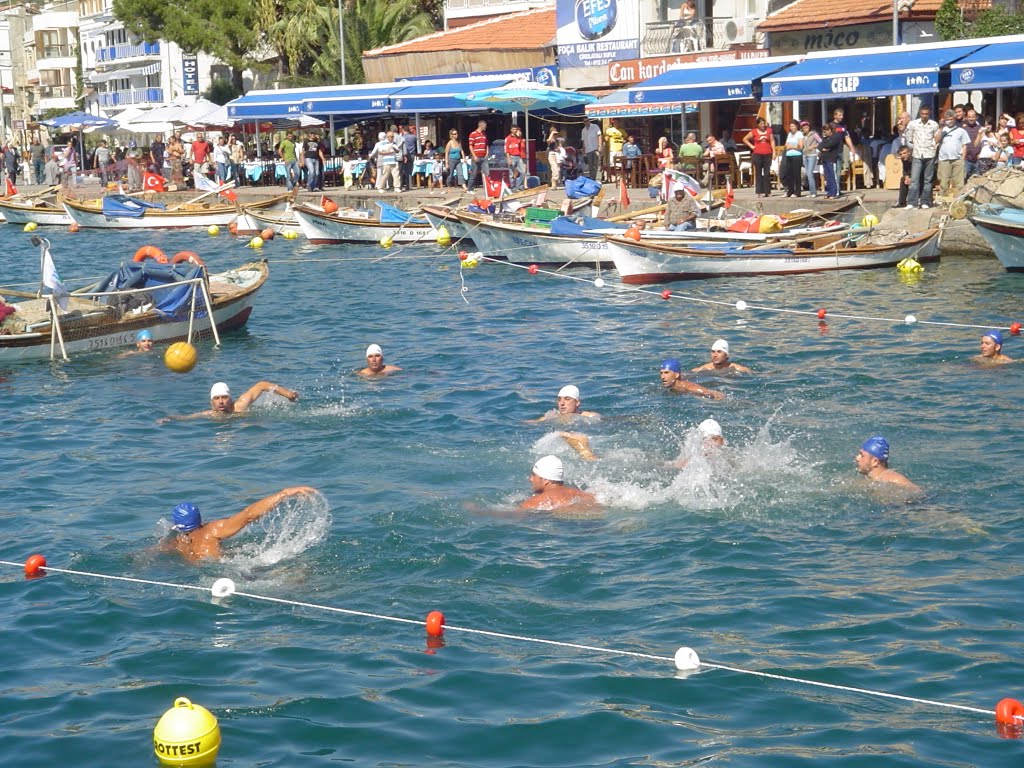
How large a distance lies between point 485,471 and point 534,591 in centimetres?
345

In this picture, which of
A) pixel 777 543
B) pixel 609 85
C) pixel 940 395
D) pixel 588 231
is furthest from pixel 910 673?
pixel 609 85

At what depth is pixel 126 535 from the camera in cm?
1252

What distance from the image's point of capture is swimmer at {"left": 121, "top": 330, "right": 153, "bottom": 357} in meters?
20.3

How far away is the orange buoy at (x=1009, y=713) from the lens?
8.18 m

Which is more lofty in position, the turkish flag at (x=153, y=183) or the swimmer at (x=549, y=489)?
the turkish flag at (x=153, y=183)

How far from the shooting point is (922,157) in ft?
91.4

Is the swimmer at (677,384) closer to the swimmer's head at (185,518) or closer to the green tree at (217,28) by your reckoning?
the swimmer's head at (185,518)

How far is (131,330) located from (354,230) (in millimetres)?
14994

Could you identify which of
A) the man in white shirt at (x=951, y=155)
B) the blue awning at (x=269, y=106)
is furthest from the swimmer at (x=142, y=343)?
the blue awning at (x=269, y=106)

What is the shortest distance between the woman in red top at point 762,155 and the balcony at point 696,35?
9.74 m

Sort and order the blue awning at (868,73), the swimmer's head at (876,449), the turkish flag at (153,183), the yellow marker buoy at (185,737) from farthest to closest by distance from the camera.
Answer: the turkish flag at (153,183)
the blue awning at (868,73)
the swimmer's head at (876,449)
the yellow marker buoy at (185,737)

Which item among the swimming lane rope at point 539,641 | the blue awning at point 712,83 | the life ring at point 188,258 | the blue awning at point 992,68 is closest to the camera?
the swimming lane rope at point 539,641

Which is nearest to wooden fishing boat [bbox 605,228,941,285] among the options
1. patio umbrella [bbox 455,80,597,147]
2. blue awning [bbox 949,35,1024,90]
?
blue awning [bbox 949,35,1024,90]

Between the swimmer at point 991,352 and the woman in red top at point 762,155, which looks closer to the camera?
the swimmer at point 991,352
